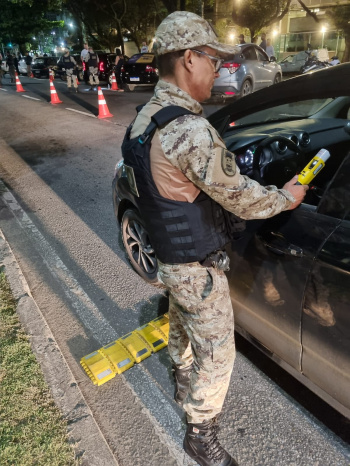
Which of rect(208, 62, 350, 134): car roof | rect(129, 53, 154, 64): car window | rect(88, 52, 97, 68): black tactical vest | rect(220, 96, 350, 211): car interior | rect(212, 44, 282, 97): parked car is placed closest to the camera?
rect(208, 62, 350, 134): car roof

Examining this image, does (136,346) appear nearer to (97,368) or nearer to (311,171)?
Result: (97,368)

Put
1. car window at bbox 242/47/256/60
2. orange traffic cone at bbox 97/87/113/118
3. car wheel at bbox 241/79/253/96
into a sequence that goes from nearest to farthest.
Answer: orange traffic cone at bbox 97/87/113/118 → car wheel at bbox 241/79/253/96 → car window at bbox 242/47/256/60

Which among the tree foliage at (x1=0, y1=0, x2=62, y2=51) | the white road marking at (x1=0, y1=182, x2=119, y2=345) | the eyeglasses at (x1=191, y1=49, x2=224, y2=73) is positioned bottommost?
the white road marking at (x1=0, y1=182, x2=119, y2=345)

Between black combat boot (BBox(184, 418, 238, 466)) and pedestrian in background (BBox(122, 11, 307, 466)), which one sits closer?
pedestrian in background (BBox(122, 11, 307, 466))

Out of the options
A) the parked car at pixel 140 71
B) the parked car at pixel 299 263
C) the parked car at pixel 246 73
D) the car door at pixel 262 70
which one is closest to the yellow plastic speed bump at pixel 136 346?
the parked car at pixel 299 263

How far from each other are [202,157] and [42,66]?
30545mm

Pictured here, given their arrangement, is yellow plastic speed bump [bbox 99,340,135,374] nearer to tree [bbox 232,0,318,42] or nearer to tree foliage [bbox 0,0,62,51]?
tree [bbox 232,0,318,42]

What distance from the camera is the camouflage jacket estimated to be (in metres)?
1.29

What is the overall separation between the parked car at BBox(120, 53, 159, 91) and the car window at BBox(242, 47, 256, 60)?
14.9ft

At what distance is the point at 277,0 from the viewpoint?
83.6 ft

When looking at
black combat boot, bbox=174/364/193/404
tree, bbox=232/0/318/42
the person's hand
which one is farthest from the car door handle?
tree, bbox=232/0/318/42

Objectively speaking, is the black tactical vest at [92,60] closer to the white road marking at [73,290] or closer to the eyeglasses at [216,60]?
the white road marking at [73,290]

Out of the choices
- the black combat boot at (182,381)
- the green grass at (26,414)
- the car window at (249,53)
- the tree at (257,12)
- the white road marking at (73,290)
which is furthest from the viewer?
the tree at (257,12)

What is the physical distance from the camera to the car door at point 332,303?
1508mm
